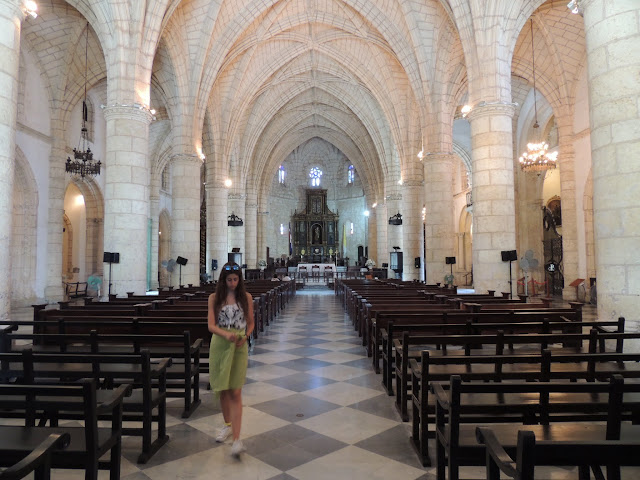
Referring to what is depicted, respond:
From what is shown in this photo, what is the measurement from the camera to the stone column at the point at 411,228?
21625 mm

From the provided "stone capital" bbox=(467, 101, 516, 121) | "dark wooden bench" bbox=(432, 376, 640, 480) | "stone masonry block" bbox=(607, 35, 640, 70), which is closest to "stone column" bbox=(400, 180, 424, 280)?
"stone capital" bbox=(467, 101, 516, 121)

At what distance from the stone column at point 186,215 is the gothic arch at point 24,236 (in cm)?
495

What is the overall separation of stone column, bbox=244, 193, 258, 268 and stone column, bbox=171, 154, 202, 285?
1381 centimetres

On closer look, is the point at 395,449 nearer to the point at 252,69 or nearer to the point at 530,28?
the point at 530,28

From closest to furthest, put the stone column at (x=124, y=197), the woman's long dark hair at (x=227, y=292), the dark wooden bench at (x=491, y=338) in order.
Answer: the woman's long dark hair at (x=227, y=292), the dark wooden bench at (x=491, y=338), the stone column at (x=124, y=197)

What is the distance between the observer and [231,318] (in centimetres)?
407

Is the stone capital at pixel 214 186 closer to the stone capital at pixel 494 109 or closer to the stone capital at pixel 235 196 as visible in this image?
the stone capital at pixel 235 196

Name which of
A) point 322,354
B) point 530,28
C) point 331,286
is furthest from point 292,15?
point 322,354

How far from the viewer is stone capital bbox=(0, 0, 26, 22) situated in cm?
677

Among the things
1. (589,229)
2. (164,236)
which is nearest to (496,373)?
(589,229)

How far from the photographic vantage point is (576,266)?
17.5m

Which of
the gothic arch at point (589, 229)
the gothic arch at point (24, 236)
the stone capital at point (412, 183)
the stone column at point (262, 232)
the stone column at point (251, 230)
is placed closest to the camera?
the gothic arch at point (24, 236)

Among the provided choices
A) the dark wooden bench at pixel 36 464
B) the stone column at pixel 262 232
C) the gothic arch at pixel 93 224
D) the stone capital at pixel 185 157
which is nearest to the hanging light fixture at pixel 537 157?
the stone capital at pixel 185 157

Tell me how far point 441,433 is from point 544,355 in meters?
0.96
